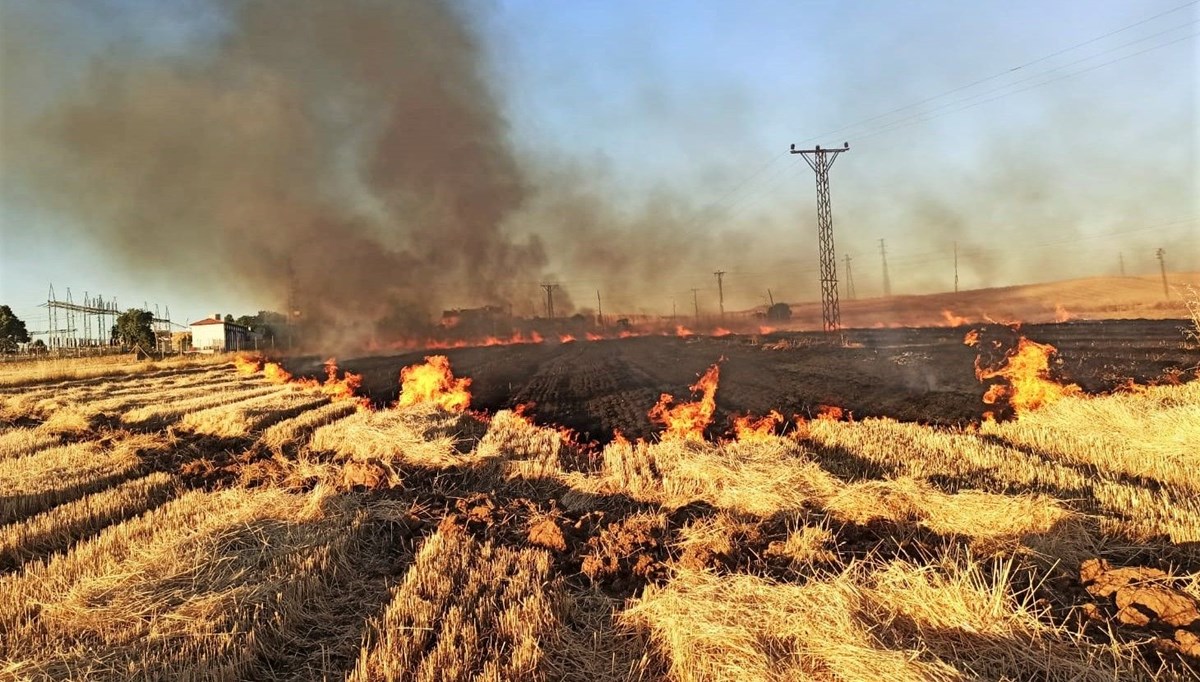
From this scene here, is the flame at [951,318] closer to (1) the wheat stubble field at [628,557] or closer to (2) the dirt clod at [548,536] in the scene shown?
(1) the wheat stubble field at [628,557]

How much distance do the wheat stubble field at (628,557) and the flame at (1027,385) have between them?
9.17 ft

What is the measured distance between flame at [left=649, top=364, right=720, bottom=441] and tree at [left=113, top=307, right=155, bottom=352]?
61.9 meters

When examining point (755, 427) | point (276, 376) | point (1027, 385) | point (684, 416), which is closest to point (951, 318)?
point (1027, 385)

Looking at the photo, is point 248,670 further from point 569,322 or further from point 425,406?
point 569,322

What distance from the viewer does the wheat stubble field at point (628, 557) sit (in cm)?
411

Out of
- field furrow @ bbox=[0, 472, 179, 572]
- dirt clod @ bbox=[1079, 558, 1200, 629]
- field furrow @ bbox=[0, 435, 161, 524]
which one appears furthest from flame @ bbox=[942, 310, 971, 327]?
field furrow @ bbox=[0, 472, 179, 572]

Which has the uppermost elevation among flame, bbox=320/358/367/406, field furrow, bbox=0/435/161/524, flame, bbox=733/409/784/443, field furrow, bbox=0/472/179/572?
flame, bbox=320/358/367/406

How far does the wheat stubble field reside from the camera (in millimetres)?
4113

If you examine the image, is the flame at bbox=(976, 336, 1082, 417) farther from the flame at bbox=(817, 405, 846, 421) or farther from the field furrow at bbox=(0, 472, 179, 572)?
the field furrow at bbox=(0, 472, 179, 572)

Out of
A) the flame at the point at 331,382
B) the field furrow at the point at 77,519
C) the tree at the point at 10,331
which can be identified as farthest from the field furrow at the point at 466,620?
the tree at the point at 10,331

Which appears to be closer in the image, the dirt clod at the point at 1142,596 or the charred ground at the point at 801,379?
the dirt clod at the point at 1142,596

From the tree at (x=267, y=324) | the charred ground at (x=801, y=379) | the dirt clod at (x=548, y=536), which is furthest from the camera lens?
the tree at (x=267, y=324)

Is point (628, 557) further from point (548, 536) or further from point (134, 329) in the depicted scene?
point (134, 329)

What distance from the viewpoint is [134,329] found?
2653 inches
